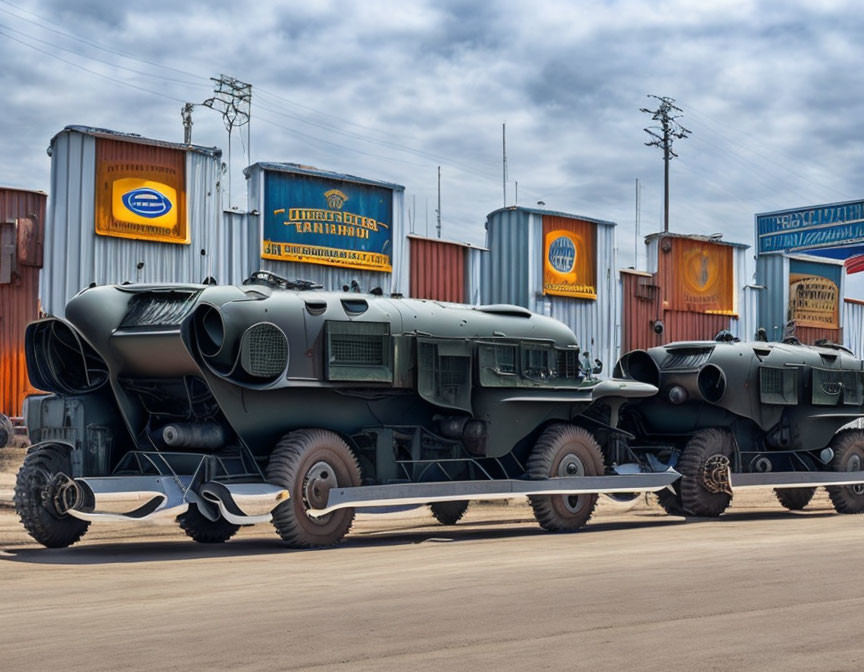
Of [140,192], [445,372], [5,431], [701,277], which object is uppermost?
[140,192]

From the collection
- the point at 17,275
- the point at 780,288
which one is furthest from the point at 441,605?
the point at 780,288

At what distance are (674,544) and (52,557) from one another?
642 cm

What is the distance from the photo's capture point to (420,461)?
14.8 metres

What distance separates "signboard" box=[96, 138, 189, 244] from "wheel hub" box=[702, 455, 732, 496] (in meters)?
11.7

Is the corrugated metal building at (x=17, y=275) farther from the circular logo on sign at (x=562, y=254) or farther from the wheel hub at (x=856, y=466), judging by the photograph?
the wheel hub at (x=856, y=466)

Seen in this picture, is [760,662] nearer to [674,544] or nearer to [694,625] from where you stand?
[694,625]

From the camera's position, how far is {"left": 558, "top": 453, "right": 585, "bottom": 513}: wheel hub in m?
15.9

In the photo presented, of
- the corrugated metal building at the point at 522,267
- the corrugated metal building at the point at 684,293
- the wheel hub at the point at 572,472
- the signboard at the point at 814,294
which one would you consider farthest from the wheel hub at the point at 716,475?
the signboard at the point at 814,294

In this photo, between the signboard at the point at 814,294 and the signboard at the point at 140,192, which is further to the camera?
the signboard at the point at 814,294

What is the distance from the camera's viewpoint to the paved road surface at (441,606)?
22.4ft

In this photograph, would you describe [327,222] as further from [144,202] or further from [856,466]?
[856,466]

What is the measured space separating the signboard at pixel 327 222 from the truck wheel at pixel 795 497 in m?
10.3

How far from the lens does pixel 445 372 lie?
14.8m

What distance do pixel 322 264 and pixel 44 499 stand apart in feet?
46.5
